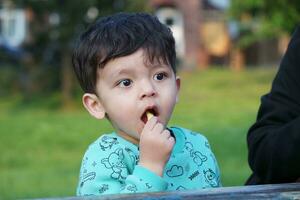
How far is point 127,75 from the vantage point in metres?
1.74

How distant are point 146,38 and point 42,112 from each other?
1816cm

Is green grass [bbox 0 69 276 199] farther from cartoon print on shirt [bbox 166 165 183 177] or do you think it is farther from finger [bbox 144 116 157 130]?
finger [bbox 144 116 157 130]

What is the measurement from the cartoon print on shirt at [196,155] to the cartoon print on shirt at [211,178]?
3 cm

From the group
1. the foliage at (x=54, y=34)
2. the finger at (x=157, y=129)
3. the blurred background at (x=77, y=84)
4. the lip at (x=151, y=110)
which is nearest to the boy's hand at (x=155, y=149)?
the finger at (x=157, y=129)

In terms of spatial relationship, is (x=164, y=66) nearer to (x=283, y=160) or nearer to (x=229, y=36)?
(x=283, y=160)

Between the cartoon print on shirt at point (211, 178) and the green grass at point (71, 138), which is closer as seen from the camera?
the cartoon print on shirt at point (211, 178)

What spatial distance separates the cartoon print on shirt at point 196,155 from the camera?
1889mm

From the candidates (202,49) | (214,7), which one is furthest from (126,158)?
(214,7)

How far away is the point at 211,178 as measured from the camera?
6.21ft

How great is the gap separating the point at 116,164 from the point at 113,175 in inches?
1.6

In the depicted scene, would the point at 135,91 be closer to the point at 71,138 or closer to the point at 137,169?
the point at 137,169

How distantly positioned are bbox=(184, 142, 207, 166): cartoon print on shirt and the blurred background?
2.70 m

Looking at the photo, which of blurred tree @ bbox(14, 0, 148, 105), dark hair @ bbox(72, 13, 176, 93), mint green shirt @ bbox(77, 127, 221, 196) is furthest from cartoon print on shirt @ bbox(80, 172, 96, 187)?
blurred tree @ bbox(14, 0, 148, 105)

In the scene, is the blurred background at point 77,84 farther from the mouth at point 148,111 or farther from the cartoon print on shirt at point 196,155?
the mouth at point 148,111
